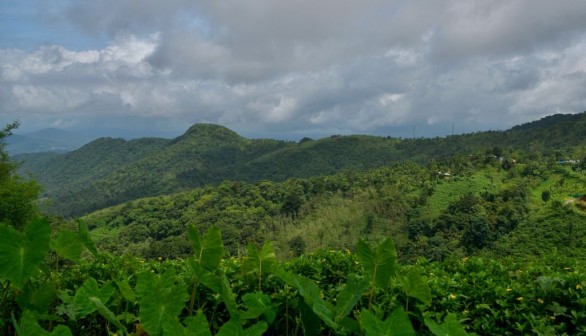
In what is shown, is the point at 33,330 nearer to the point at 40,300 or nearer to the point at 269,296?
the point at 40,300

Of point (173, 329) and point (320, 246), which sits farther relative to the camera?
point (320, 246)

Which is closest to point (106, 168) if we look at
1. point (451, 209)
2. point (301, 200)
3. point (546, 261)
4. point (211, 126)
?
point (211, 126)

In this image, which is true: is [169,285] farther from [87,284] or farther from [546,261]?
[546,261]

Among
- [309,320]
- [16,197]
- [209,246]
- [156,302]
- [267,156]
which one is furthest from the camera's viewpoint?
[267,156]

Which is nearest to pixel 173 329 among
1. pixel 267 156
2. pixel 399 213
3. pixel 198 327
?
pixel 198 327

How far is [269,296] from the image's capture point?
229 centimetres

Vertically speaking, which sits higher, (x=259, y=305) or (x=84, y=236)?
(x=84, y=236)

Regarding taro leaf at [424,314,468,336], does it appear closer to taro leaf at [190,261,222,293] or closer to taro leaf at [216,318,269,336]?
taro leaf at [216,318,269,336]

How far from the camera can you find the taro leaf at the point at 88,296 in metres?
2.04

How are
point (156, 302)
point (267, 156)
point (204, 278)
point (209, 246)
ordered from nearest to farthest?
1. point (156, 302)
2. point (204, 278)
3. point (209, 246)
4. point (267, 156)

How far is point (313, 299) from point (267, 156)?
133810 millimetres

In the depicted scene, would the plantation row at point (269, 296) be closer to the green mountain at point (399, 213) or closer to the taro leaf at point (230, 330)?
the taro leaf at point (230, 330)

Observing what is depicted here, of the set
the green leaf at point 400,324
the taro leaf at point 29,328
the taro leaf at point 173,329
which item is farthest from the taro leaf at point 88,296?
the green leaf at point 400,324

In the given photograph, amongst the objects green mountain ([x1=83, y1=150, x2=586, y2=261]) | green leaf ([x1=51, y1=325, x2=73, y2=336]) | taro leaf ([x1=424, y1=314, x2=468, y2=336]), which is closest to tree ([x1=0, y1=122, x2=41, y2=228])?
green mountain ([x1=83, y1=150, x2=586, y2=261])
